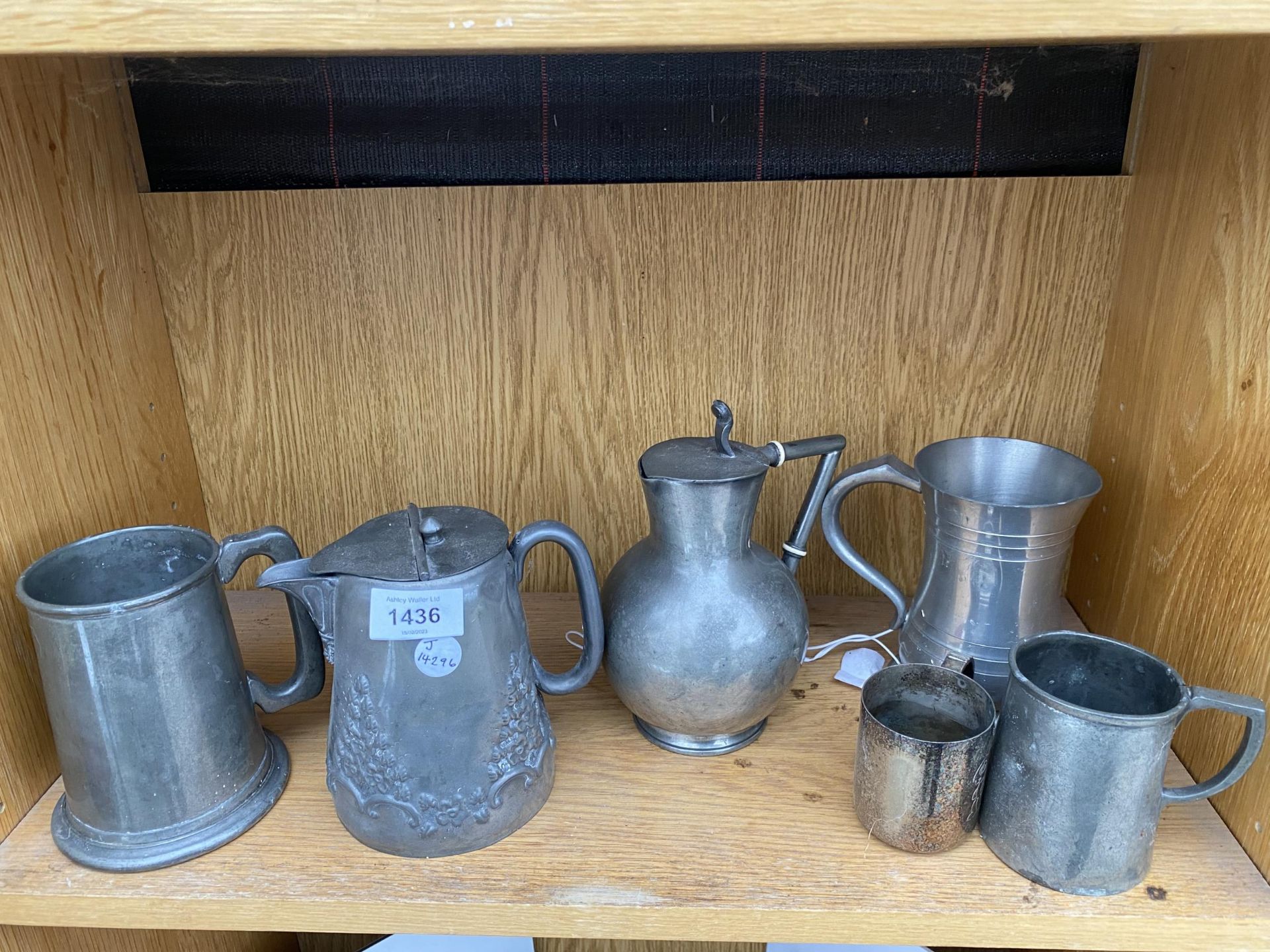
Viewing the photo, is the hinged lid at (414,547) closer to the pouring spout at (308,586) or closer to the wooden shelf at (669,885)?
the pouring spout at (308,586)

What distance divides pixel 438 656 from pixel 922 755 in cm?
30

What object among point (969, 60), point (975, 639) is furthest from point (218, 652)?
point (969, 60)

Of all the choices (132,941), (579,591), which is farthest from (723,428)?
(132,941)

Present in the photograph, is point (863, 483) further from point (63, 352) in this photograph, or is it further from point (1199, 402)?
point (63, 352)

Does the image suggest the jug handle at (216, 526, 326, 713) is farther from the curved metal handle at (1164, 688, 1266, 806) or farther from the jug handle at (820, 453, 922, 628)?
the curved metal handle at (1164, 688, 1266, 806)

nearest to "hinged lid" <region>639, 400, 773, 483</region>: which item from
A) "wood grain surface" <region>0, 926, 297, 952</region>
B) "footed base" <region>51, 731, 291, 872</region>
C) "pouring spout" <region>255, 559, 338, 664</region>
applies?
"pouring spout" <region>255, 559, 338, 664</region>

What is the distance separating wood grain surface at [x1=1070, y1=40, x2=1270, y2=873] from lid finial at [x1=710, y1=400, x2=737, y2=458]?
32 centimetres

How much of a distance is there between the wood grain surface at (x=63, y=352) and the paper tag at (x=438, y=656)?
0.91 feet

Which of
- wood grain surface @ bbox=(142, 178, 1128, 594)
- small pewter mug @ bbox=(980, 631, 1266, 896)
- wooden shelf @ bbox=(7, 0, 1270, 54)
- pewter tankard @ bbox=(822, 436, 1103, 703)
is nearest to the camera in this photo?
wooden shelf @ bbox=(7, 0, 1270, 54)

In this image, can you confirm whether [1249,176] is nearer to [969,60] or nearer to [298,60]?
[969,60]

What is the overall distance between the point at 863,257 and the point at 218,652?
0.58 meters

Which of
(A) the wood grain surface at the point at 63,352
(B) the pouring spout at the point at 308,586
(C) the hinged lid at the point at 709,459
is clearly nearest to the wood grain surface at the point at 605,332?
(A) the wood grain surface at the point at 63,352

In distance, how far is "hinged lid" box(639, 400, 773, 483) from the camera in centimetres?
59

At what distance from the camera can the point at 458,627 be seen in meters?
0.54
